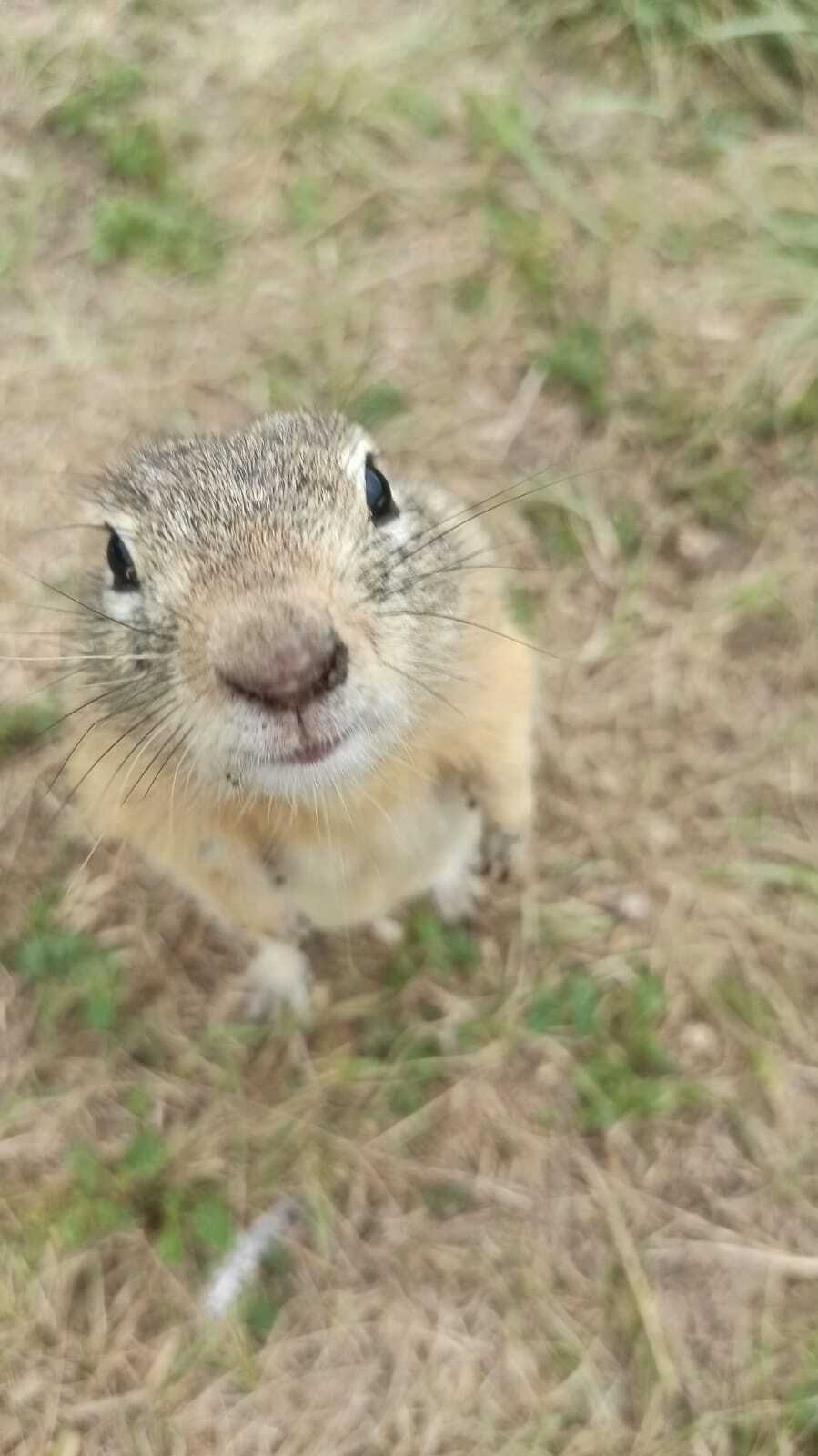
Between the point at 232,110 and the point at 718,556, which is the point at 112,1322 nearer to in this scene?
the point at 718,556

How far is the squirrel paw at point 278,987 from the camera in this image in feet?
11.3

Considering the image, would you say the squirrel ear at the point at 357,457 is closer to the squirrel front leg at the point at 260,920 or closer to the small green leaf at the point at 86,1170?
the squirrel front leg at the point at 260,920

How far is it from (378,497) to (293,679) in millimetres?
686

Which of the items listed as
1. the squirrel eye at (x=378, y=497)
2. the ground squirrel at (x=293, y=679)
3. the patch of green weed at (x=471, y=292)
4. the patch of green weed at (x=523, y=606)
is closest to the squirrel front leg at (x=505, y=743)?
the ground squirrel at (x=293, y=679)

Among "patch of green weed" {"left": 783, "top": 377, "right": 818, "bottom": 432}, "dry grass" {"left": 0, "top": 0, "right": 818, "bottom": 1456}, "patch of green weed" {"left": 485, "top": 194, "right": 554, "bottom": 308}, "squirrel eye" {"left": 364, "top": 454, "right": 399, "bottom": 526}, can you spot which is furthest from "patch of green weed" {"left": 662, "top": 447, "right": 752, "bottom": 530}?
"squirrel eye" {"left": 364, "top": 454, "right": 399, "bottom": 526}

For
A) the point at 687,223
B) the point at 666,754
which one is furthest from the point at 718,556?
the point at 687,223

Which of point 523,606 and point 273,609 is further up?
point 273,609

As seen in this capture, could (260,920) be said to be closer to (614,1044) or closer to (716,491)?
(614,1044)

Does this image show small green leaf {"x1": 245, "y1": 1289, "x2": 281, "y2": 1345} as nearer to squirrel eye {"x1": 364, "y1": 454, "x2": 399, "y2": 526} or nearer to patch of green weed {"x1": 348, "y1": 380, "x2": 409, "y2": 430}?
squirrel eye {"x1": 364, "y1": 454, "x2": 399, "y2": 526}

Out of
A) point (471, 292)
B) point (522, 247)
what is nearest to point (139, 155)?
point (471, 292)

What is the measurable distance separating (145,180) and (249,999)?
314 cm

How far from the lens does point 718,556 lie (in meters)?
4.01

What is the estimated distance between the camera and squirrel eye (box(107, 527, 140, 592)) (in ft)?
7.61

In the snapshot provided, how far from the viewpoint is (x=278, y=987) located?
11.5 feet
